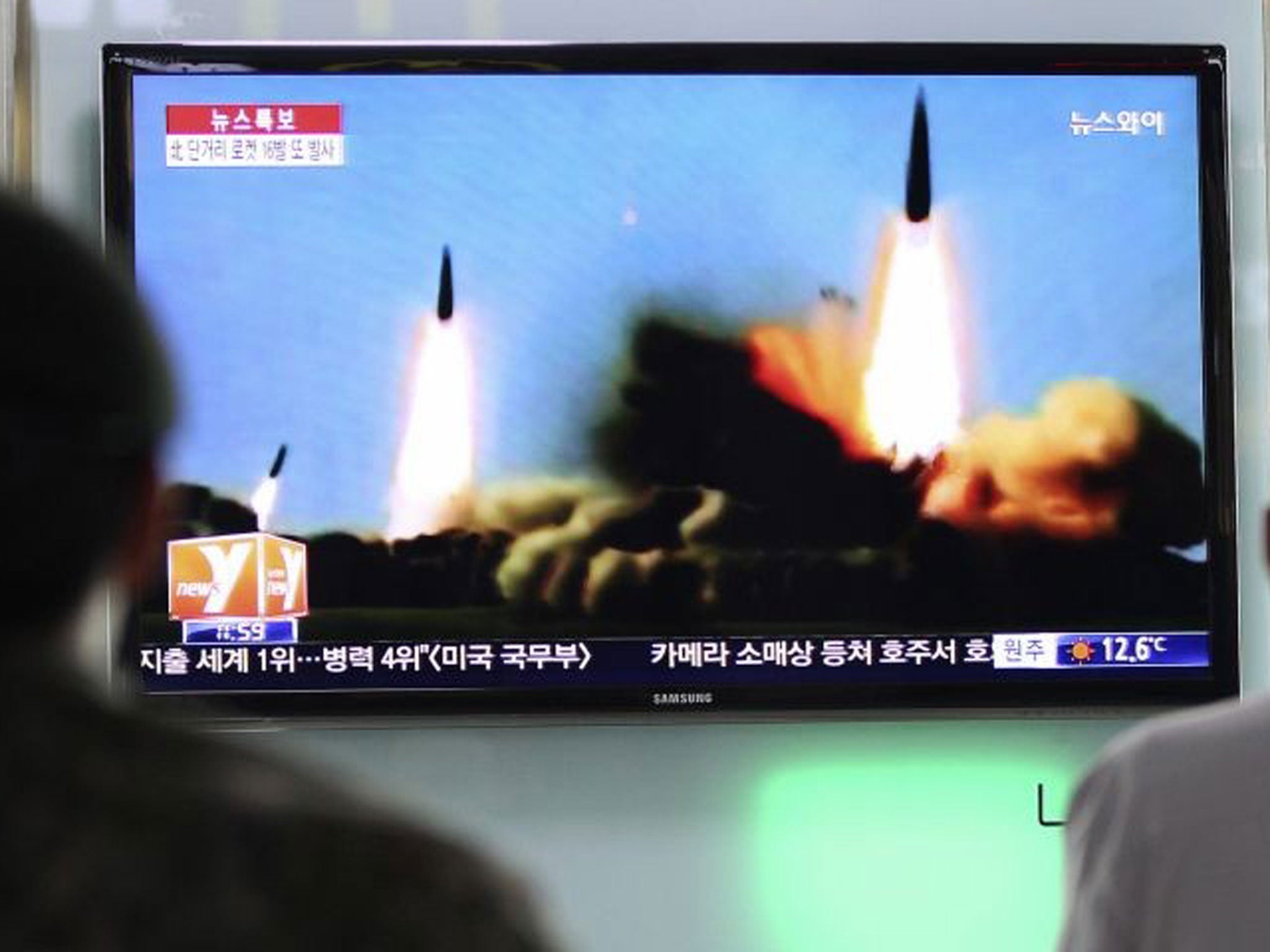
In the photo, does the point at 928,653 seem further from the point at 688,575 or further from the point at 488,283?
the point at 488,283

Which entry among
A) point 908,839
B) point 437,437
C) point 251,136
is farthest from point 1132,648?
point 251,136

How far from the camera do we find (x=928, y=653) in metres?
3.25

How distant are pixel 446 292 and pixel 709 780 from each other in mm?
847

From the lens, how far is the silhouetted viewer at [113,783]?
28.9 inches

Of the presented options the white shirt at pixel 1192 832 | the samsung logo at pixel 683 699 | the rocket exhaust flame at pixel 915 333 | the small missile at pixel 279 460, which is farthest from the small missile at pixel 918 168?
the white shirt at pixel 1192 832

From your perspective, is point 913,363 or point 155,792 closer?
point 155,792

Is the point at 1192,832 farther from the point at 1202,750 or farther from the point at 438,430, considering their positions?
the point at 438,430

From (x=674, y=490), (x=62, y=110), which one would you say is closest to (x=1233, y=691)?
(x=674, y=490)

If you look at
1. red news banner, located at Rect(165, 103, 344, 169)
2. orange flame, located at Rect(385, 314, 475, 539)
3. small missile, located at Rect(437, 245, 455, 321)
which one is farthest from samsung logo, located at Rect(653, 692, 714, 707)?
red news banner, located at Rect(165, 103, 344, 169)

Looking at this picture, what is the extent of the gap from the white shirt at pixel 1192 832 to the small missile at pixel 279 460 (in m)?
1.83

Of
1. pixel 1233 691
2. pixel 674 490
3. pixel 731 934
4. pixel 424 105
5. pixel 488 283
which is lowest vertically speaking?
pixel 731 934

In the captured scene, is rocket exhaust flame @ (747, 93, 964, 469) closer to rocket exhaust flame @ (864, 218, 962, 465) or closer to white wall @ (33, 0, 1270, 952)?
rocket exhaust flame @ (864, 218, 962, 465)

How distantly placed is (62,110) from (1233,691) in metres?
1.99

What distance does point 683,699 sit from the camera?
3.22m
